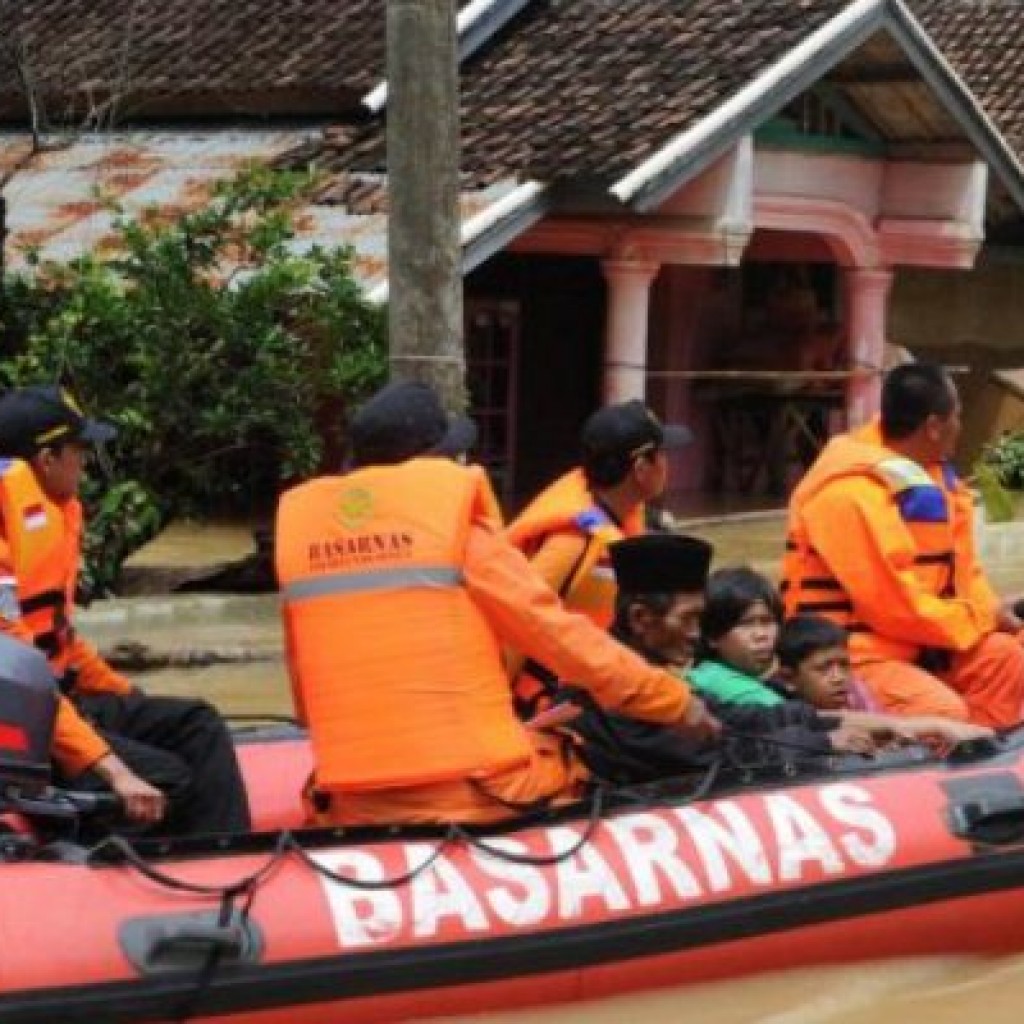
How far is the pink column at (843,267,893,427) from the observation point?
1831cm

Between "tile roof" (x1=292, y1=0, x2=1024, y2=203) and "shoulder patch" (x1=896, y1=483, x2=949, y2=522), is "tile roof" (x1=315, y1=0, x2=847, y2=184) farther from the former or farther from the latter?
"shoulder patch" (x1=896, y1=483, x2=949, y2=522)

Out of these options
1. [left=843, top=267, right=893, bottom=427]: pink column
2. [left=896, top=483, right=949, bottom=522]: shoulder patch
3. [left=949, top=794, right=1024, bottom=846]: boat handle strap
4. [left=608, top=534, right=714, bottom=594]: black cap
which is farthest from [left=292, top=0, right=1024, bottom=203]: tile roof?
[left=608, top=534, right=714, bottom=594]: black cap

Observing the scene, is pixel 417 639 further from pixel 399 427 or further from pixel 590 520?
pixel 590 520

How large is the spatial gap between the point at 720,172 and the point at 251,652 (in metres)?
5.35

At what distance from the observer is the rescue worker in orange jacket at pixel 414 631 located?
231 inches

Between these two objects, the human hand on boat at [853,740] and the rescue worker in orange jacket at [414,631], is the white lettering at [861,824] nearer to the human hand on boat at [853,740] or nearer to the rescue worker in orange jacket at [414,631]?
the human hand on boat at [853,740]

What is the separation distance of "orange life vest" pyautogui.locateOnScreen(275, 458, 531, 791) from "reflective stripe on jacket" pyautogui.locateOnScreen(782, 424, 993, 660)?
Answer: 5.45 feet

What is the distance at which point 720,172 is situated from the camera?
53.3 ft

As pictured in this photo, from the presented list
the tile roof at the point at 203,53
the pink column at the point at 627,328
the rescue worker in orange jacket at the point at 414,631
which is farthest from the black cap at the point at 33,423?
the tile roof at the point at 203,53

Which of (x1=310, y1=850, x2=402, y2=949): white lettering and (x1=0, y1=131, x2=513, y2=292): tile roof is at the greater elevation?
(x1=310, y1=850, x2=402, y2=949): white lettering

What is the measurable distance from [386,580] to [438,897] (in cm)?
70

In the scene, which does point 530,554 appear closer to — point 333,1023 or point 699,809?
point 699,809

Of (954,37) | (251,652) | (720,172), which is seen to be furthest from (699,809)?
(954,37)

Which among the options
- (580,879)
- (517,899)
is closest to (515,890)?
(517,899)
